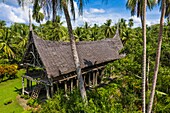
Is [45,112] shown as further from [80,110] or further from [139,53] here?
[139,53]

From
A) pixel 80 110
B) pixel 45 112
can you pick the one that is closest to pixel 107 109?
pixel 80 110

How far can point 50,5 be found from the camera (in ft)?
33.2

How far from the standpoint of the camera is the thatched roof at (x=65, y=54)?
1970cm

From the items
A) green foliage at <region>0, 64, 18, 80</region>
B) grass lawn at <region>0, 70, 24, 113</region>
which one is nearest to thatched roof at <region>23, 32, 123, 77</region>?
grass lawn at <region>0, 70, 24, 113</region>

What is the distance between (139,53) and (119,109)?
23.6 ft

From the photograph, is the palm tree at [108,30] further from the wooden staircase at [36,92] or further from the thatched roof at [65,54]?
the wooden staircase at [36,92]

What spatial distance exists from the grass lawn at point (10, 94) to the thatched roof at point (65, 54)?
5.82m

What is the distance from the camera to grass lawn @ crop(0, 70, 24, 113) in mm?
20159

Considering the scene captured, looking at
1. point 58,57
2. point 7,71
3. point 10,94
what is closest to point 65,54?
point 58,57

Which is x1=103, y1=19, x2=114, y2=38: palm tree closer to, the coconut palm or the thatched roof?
the thatched roof

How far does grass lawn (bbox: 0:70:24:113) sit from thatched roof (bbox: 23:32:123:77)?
5825mm

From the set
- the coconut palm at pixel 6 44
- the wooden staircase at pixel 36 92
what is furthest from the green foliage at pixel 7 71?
the wooden staircase at pixel 36 92

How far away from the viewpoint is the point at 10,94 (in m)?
25.3

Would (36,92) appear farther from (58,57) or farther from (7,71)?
(7,71)
